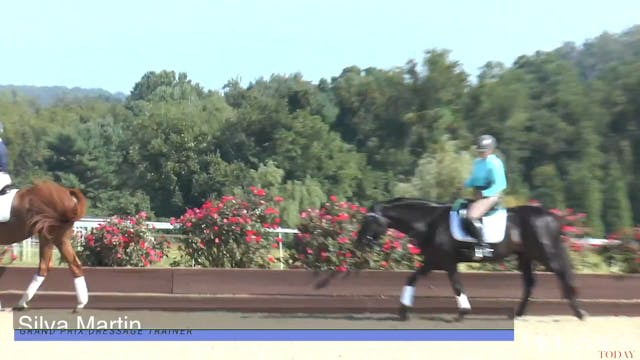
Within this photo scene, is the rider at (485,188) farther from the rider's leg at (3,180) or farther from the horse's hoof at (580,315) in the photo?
the rider's leg at (3,180)

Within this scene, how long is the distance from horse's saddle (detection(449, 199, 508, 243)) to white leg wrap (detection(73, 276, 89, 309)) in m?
4.08

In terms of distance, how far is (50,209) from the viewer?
9.21 m

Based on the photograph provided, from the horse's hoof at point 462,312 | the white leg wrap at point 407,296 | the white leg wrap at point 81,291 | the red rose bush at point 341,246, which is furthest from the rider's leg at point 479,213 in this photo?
the white leg wrap at point 81,291

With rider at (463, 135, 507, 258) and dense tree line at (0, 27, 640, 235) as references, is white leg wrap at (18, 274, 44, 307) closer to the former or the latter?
rider at (463, 135, 507, 258)

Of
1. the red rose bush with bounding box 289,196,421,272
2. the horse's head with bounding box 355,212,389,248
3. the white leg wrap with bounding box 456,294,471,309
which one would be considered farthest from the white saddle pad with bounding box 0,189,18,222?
the white leg wrap with bounding box 456,294,471,309

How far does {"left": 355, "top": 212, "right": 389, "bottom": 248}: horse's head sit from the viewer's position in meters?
9.55

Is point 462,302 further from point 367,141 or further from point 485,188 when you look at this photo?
point 367,141

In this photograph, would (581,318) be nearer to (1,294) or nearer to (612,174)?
(1,294)

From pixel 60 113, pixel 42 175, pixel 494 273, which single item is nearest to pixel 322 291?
pixel 494 273

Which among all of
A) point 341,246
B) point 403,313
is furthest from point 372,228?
point 403,313

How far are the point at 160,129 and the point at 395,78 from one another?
709 inches

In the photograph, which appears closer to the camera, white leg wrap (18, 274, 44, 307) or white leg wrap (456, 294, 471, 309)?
white leg wrap (18, 274, 44, 307)

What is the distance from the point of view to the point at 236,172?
57750 millimetres

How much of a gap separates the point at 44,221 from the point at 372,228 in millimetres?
3638
